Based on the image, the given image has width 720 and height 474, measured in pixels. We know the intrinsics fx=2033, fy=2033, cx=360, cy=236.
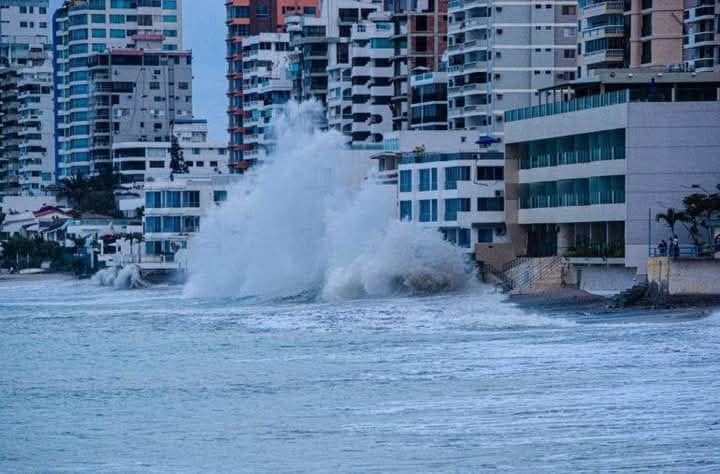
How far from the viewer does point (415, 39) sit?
112 m

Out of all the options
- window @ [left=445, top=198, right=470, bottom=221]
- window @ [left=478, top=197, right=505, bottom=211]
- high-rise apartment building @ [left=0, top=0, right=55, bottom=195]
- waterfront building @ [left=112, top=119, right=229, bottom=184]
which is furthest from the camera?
high-rise apartment building @ [left=0, top=0, right=55, bottom=195]

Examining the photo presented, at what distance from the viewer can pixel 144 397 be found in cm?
3641

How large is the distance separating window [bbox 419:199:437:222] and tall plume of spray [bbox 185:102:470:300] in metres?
1.47

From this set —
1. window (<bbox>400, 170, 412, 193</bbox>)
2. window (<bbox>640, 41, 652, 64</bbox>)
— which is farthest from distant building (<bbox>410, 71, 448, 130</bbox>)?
window (<bbox>400, 170, 412, 193</bbox>)

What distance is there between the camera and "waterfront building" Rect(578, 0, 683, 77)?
86.2 meters

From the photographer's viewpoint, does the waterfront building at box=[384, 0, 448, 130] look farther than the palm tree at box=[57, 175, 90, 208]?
No

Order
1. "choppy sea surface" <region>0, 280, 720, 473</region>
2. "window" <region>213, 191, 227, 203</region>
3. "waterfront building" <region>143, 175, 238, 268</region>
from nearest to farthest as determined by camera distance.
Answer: "choppy sea surface" <region>0, 280, 720, 473</region>, "window" <region>213, 191, 227, 203</region>, "waterfront building" <region>143, 175, 238, 268</region>

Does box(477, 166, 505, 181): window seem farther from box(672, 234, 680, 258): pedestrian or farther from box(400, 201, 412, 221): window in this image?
box(672, 234, 680, 258): pedestrian

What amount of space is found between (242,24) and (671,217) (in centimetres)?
9674

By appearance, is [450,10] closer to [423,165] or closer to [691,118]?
[423,165]

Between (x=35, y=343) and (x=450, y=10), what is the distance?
5436 cm

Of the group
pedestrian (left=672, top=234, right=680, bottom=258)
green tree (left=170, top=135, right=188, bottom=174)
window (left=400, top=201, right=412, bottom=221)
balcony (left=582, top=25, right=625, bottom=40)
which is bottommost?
pedestrian (left=672, top=234, right=680, bottom=258)

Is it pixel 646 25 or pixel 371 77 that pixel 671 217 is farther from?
pixel 371 77

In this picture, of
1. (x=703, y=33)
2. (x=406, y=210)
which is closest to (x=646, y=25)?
(x=703, y=33)
